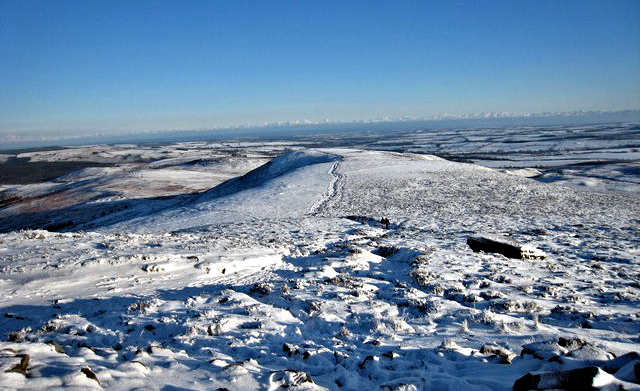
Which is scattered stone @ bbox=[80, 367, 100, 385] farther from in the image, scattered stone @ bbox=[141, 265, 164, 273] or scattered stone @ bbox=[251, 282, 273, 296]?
scattered stone @ bbox=[141, 265, 164, 273]

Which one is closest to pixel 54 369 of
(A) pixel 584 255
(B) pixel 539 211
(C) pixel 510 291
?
(C) pixel 510 291

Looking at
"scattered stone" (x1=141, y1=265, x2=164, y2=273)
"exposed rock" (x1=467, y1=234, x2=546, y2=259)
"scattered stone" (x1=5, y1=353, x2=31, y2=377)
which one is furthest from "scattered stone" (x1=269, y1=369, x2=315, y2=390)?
"exposed rock" (x1=467, y1=234, x2=546, y2=259)

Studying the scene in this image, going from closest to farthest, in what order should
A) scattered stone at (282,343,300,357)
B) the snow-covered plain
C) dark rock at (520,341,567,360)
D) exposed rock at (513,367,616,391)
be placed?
exposed rock at (513,367,616,391) < the snow-covered plain < dark rock at (520,341,567,360) < scattered stone at (282,343,300,357)

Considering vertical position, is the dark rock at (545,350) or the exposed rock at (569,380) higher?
the exposed rock at (569,380)

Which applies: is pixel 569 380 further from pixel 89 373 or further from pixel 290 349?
pixel 89 373

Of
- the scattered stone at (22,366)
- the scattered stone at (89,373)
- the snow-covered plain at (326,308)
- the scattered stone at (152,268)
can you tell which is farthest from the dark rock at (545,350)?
the scattered stone at (152,268)

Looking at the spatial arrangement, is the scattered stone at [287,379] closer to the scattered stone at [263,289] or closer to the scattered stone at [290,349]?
the scattered stone at [290,349]
